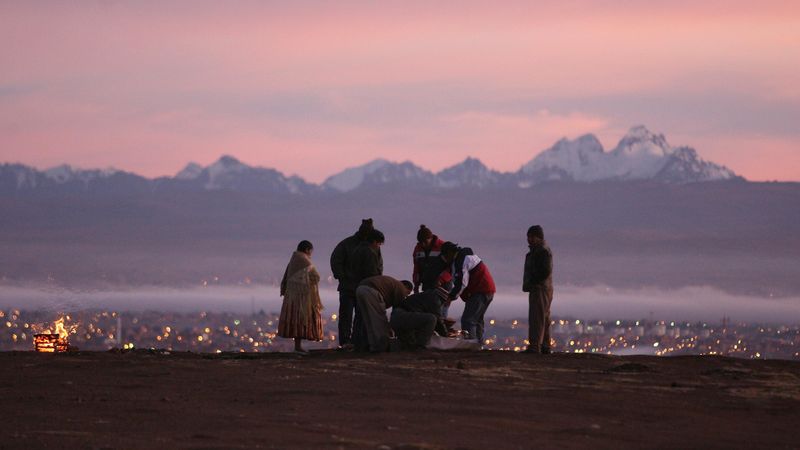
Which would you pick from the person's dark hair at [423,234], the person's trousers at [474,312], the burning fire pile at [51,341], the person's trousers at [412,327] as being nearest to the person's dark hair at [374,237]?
the person's dark hair at [423,234]

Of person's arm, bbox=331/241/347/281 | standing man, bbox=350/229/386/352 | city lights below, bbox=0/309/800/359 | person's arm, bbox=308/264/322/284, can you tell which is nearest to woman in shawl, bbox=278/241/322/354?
person's arm, bbox=308/264/322/284

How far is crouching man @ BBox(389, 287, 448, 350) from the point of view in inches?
1017

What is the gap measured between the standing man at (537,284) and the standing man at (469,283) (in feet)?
2.26

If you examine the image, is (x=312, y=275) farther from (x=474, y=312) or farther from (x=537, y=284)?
(x=537, y=284)

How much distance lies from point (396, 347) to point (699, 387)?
600cm

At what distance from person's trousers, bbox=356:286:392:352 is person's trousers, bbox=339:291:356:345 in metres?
1.00

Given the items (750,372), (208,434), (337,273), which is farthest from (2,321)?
(208,434)

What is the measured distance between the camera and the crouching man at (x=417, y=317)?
2584cm

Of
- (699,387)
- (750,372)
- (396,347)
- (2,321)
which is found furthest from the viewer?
(2,321)

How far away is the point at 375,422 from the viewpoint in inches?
687

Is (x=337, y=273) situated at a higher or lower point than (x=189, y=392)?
higher

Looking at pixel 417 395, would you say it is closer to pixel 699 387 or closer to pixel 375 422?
pixel 375 422

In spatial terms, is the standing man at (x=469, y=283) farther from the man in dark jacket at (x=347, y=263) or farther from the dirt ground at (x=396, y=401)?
the man in dark jacket at (x=347, y=263)

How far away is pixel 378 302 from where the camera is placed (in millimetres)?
25750
